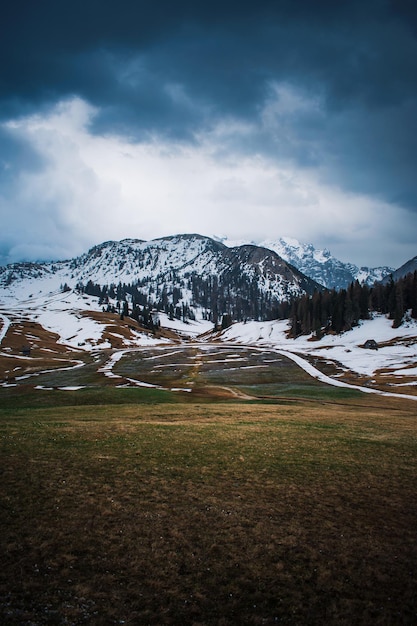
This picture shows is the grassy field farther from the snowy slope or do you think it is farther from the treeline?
the treeline

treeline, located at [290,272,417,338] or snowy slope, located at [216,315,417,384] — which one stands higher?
treeline, located at [290,272,417,338]

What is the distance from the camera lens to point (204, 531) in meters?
10.6

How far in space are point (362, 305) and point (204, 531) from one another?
194 m

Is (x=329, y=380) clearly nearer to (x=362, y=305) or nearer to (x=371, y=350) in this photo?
(x=371, y=350)

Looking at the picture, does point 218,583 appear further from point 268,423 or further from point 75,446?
point 268,423

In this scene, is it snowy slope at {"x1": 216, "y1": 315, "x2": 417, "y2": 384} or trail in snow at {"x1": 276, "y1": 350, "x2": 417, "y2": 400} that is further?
snowy slope at {"x1": 216, "y1": 315, "x2": 417, "y2": 384}

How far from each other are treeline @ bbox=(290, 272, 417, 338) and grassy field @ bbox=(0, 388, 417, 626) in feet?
556

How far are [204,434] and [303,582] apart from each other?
15363 mm

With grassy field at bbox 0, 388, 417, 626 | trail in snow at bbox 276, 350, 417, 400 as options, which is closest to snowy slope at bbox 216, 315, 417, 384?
trail in snow at bbox 276, 350, 417, 400

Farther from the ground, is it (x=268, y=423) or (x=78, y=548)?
(x=78, y=548)

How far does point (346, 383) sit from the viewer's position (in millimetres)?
79625

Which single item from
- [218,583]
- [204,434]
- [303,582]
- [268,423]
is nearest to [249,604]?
[218,583]

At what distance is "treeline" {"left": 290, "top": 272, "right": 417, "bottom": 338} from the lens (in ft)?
554

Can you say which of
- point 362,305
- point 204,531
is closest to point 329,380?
point 204,531
